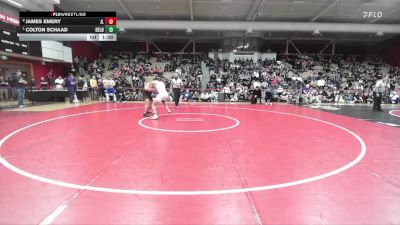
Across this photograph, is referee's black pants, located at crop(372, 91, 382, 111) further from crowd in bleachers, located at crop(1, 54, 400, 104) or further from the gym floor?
the gym floor

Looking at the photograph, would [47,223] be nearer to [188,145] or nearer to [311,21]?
[188,145]

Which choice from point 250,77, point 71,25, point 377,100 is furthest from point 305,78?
point 71,25

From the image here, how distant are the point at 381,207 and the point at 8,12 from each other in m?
18.8

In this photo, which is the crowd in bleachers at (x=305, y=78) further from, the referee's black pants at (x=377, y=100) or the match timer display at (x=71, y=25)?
the match timer display at (x=71, y=25)

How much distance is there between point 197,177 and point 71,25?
33.6 feet

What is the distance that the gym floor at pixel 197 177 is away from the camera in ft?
9.02

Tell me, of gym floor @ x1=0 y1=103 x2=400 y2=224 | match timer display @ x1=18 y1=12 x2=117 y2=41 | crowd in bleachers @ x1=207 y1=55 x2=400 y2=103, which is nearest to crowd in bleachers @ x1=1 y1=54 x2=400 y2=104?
crowd in bleachers @ x1=207 y1=55 x2=400 y2=103

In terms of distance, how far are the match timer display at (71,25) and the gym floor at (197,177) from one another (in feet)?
19.7

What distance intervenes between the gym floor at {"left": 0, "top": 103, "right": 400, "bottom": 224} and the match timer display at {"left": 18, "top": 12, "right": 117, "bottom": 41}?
19.7 ft

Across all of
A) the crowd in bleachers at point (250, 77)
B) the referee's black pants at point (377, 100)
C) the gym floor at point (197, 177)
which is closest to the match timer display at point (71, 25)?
the crowd in bleachers at point (250, 77)

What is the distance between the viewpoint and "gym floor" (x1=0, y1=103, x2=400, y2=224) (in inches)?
108

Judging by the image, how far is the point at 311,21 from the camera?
22828mm

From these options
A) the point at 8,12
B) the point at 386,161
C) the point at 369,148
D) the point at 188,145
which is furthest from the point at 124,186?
the point at 8,12

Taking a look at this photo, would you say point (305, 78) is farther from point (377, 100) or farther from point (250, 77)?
point (377, 100)
